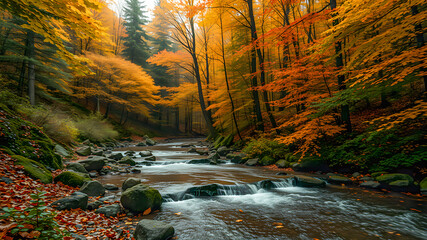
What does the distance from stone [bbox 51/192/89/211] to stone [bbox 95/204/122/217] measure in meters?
0.32

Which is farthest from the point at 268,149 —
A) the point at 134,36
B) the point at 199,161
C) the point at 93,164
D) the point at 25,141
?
the point at 134,36

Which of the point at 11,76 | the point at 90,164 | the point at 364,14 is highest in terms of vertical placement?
the point at 11,76

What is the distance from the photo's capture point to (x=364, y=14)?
4.43 metres

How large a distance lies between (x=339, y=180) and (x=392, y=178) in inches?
51.0

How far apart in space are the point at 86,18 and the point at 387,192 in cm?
860

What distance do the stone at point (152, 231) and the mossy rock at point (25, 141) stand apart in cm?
386

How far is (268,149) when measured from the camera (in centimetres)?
945

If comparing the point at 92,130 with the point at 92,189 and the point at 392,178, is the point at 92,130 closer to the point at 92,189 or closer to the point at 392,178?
the point at 92,189

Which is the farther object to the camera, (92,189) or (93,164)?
(93,164)

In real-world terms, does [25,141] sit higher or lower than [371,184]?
higher

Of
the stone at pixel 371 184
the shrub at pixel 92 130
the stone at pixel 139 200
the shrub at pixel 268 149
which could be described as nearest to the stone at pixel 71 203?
the stone at pixel 139 200

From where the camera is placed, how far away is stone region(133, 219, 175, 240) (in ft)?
9.21

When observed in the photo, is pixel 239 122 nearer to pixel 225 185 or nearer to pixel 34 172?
pixel 225 185

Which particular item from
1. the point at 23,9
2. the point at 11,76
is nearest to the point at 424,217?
the point at 23,9
